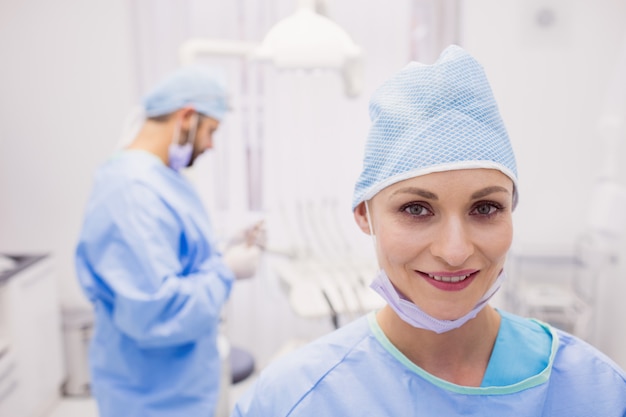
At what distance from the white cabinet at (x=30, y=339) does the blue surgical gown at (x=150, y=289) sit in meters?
0.83

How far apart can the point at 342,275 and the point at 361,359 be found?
89 centimetres

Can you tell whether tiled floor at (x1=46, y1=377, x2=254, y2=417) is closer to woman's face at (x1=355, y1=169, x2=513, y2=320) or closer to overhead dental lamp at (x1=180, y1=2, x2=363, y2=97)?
overhead dental lamp at (x1=180, y1=2, x2=363, y2=97)

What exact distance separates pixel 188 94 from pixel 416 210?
1072mm

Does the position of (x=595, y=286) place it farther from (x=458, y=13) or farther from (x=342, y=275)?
(x=458, y=13)

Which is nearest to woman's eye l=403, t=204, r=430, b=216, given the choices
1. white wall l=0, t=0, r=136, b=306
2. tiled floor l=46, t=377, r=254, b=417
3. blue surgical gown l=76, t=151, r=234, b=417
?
blue surgical gown l=76, t=151, r=234, b=417

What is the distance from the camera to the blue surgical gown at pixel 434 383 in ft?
2.37

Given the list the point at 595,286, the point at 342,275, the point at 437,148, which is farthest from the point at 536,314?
the point at 437,148

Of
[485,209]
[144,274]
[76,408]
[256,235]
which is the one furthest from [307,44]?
[76,408]

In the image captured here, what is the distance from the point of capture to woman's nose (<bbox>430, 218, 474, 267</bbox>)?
2.12ft

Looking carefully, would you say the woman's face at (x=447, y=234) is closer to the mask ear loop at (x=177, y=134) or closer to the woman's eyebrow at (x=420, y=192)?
the woman's eyebrow at (x=420, y=192)

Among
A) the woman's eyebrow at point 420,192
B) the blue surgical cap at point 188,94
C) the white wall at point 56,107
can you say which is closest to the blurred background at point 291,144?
the white wall at point 56,107

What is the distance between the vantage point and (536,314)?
1599 millimetres

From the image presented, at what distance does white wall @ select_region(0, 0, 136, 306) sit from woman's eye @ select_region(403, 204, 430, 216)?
222 cm

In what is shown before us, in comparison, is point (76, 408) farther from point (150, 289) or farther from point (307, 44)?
point (307, 44)
